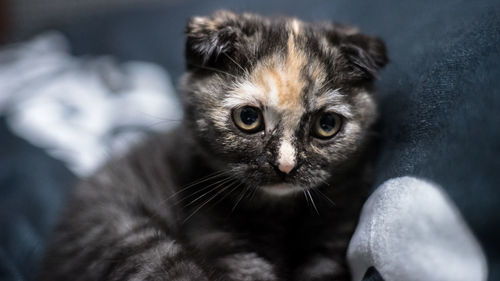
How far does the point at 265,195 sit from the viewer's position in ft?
3.55

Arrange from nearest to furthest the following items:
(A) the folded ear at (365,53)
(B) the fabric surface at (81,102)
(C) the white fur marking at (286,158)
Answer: (C) the white fur marking at (286,158), (A) the folded ear at (365,53), (B) the fabric surface at (81,102)

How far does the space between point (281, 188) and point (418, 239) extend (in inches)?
12.4

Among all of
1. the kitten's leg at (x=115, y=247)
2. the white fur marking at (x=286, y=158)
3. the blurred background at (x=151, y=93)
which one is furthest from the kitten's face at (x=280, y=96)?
the kitten's leg at (x=115, y=247)

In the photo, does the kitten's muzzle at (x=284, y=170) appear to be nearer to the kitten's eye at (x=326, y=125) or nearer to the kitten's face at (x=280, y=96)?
the kitten's face at (x=280, y=96)

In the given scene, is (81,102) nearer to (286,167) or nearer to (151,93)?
(151,93)

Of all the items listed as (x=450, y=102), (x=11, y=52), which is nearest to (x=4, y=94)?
(x=11, y=52)

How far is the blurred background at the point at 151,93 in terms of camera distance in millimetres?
765

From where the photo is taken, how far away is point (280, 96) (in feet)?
3.14

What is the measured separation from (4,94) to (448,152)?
195 centimetres

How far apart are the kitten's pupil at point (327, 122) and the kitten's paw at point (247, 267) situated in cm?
33

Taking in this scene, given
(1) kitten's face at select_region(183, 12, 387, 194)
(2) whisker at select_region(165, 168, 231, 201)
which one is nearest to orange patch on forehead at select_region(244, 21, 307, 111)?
(1) kitten's face at select_region(183, 12, 387, 194)

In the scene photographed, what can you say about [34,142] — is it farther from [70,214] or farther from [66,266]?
[66,266]

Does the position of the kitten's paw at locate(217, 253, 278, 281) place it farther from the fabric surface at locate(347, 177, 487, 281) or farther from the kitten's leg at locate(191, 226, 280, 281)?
the fabric surface at locate(347, 177, 487, 281)

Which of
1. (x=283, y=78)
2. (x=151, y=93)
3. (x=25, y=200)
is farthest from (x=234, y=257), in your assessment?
(x=151, y=93)
